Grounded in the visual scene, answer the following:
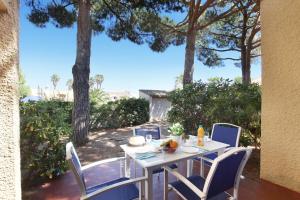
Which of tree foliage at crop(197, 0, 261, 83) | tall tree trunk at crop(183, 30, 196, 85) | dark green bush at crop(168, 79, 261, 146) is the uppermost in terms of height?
tree foliage at crop(197, 0, 261, 83)

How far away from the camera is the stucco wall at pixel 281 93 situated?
3.07 metres

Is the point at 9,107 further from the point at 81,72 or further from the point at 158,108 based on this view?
the point at 158,108

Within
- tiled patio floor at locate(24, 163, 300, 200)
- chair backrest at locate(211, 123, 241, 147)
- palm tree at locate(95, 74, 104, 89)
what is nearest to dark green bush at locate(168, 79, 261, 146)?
chair backrest at locate(211, 123, 241, 147)

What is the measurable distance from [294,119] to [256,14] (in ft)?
22.1

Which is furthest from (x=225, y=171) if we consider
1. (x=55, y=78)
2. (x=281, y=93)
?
(x=55, y=78)

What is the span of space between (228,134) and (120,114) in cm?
844

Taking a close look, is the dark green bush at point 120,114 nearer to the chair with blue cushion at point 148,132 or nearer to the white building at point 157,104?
the white building at point 157,104

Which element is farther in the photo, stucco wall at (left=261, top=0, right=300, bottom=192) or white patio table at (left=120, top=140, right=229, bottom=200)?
stucco wall at (left=261, top=0, right=300, bottom=192)

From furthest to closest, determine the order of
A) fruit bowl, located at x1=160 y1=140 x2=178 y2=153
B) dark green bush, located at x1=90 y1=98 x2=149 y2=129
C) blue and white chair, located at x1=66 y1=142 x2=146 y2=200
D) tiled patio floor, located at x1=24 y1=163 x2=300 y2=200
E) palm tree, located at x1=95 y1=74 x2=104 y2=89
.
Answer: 1. palm tree, located at x1=95 y1=74 x2=104 y2=89
2. dark green bush, located at x1=90 y1=98 x2=149 y2=129
3. tiled patio floor, located at x1=24 y1=163 x2=300 y2=200
4. fruit bowl, located at x1=160 y1=140 x2=178 y2=153
5. blue and white chair, located at x1=66 y1=142 x2=146 y2=200

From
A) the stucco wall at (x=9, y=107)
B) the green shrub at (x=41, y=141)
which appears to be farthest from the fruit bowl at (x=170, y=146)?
the green shrub at (x=41, y=141)

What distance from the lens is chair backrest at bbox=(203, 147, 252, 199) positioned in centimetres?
193

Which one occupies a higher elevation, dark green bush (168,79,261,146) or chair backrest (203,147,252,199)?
dark green bush (168,79,261,146)

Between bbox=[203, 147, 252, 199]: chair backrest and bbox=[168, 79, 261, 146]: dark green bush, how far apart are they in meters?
2.38

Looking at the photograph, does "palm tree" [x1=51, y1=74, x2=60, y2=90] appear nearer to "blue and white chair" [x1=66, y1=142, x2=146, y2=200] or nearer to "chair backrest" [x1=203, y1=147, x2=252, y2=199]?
"blue and white chair" [x1=66, y1=142, x2=146, y2=200]
